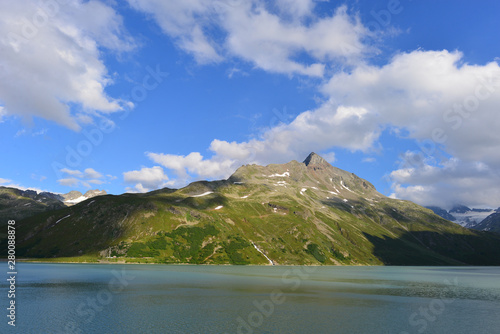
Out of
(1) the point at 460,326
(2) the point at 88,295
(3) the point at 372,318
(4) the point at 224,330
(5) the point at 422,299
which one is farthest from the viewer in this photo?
(5) the point at 422,299

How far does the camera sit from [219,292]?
331 feet

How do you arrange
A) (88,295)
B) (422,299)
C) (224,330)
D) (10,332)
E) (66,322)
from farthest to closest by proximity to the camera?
1. (422,299)
2. (88,295)
3. (66,322)
4. (224,330)
5. (10,332)

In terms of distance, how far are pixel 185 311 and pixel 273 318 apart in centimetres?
1950

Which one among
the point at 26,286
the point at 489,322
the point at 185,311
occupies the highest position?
the point at 26,286

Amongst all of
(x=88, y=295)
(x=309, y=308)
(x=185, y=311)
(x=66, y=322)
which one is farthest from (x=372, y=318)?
(x=88, y=295)

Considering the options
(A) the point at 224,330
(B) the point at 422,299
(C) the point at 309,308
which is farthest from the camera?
(B) the point at 422,299

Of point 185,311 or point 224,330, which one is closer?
point 224,330

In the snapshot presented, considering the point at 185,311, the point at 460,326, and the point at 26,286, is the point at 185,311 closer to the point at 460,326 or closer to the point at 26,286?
the point at 460,326

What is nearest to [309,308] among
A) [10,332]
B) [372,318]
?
[372,318]

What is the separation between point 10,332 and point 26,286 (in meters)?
62.7

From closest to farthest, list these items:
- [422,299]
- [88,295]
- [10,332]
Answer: [10,332] < [88,295] < [422,299]

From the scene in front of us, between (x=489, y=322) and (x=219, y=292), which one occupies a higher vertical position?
(x=219, y=292)

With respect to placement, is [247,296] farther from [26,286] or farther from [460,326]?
[26,286]

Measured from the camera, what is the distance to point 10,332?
51.3 m
